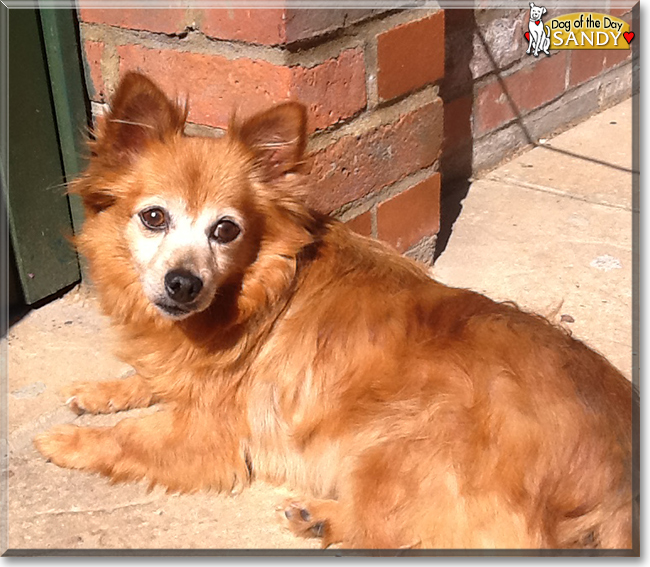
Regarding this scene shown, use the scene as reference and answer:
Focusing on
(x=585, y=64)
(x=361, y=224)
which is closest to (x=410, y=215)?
(x=361, y=224)

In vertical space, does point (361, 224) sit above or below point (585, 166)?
above

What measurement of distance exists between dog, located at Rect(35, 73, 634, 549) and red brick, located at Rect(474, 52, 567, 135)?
2.03m

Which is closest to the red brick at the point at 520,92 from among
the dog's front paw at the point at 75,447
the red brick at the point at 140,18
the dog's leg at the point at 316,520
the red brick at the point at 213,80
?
the red brick at the point at 213,80

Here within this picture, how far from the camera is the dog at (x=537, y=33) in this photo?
4715 millimetres

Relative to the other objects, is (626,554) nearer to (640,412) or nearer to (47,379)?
(640,412)

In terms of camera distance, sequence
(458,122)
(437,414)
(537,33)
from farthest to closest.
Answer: (537,33) < (458,122) < (437,414)

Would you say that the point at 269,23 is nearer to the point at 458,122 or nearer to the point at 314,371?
the point at 314,371

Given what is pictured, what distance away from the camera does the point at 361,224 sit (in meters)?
3.43

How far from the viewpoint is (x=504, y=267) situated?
386 centimetres

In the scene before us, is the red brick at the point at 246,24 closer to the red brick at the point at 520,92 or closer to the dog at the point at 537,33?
the red brick at the point at 520,92

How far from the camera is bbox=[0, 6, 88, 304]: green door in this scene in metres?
3.18

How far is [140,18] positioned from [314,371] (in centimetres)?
144

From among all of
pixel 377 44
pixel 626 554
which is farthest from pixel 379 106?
pixel 626 554

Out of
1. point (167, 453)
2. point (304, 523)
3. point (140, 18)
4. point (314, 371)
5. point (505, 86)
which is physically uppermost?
point (140, 18)
